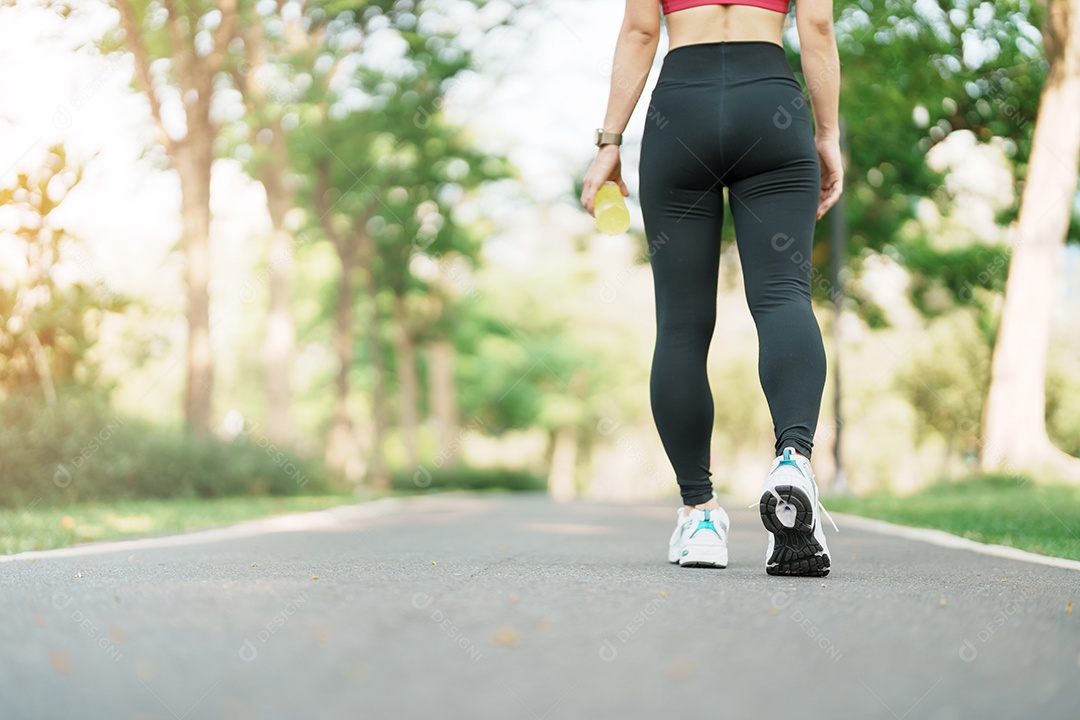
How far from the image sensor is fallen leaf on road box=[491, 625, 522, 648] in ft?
7.96

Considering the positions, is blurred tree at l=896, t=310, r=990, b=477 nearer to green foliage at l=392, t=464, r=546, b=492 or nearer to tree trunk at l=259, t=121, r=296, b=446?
green foliage at l=392, t=464, r=546, b=492

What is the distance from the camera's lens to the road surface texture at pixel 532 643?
2043mm

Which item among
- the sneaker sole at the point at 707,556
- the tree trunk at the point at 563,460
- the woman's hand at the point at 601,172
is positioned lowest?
the tree trunk at the point at 563,460

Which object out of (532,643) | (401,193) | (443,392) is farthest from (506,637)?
(443,392)

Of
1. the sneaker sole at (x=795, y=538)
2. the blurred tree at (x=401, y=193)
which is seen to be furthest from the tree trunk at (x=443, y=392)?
the sneaker sole at (x=795, y=538)

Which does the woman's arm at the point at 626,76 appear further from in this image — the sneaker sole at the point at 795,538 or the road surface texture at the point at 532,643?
the road surface texture at the point at 532,643

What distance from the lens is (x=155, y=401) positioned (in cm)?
6181

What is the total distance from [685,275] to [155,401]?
2400 inches

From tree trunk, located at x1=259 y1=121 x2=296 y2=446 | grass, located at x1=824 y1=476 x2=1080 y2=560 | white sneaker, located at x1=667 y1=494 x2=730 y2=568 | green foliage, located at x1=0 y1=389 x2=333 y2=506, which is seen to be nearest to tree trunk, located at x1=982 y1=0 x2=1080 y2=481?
grass, located at x1=824 y1=476 x2=1080 y2=560

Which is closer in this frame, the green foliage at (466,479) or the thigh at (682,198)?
the thigh at (682,198)

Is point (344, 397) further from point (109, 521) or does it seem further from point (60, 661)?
point (60, 661)

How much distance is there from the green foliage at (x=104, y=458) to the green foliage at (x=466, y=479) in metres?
11.6

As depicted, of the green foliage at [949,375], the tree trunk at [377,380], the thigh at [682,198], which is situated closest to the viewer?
the thigh at [682,198]

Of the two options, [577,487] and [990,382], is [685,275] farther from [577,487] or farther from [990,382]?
[577,487]
